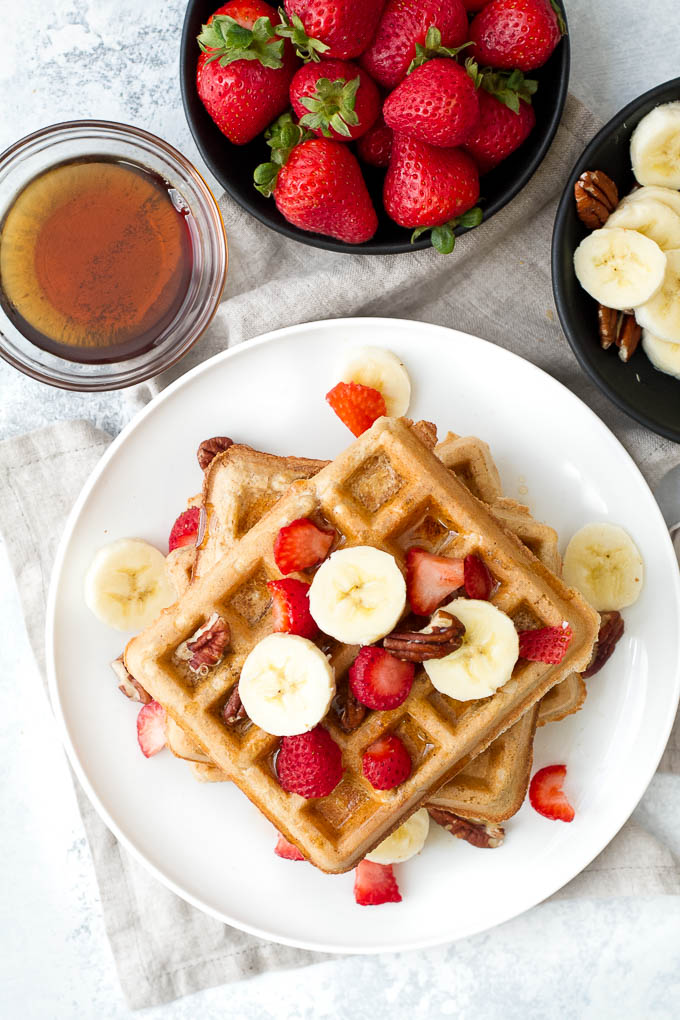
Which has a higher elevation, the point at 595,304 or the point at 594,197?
the point at 594,197

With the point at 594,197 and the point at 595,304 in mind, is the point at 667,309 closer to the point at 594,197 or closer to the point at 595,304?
the point at 595,304

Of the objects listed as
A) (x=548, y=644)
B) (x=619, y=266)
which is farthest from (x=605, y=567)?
(x=619, y=266)

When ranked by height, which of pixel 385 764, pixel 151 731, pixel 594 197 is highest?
pixel 594 197

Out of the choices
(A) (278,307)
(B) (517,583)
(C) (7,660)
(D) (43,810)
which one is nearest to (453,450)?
(B) (517,583)

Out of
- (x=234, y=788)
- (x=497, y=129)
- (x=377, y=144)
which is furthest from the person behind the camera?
(x=234, y=788)

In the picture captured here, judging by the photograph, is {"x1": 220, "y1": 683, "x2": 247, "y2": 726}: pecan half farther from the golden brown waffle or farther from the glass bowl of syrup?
the glass bowl of syrup

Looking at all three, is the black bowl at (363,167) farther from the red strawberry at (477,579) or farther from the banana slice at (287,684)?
the banana slice at (287,684)

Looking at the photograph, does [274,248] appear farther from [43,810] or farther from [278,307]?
[43,810]

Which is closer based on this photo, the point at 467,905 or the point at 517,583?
the point at 517,583
